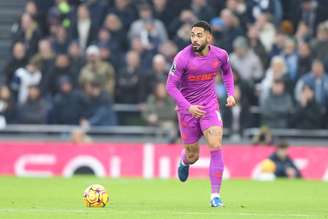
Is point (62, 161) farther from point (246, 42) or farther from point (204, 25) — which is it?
point (204, 25)

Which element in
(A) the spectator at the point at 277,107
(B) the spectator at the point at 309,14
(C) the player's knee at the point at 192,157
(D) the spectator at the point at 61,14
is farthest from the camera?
(D) the spectator at the point at 61,14

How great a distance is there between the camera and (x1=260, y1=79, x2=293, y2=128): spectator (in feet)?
79.7

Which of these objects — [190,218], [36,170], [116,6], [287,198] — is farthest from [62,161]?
[190,218]

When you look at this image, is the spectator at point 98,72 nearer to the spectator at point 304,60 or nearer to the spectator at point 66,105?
the spectator at point 66,105

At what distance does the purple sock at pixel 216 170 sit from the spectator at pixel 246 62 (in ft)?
34.5

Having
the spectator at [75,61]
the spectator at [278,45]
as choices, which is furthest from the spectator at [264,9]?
the spectator at [75,61]

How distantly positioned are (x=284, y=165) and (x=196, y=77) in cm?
911

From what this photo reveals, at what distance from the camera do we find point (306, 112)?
24391 mm

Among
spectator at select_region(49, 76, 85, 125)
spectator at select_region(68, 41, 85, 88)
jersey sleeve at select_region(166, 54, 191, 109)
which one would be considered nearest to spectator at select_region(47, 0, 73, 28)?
spectator at select_region(68, 41, 85, 88)

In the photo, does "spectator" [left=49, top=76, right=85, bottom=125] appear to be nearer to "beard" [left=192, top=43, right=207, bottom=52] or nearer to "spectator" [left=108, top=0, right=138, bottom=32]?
"spectator" [left=108, top=0, right=138, bottom=32]

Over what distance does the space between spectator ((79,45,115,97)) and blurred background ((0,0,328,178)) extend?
2cm

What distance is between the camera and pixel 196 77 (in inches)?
588

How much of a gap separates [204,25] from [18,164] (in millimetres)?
11565

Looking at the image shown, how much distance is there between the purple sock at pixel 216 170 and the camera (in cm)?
1426
